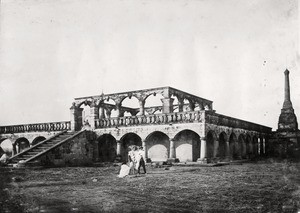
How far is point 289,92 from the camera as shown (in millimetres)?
35438

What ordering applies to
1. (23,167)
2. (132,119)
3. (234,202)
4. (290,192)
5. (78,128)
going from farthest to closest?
(78,128) < (132,119) < (23,167) < (290,192) < (234,202)

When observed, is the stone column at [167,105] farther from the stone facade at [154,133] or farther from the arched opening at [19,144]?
the arched opening at [19,144]

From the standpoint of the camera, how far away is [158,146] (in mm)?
24234

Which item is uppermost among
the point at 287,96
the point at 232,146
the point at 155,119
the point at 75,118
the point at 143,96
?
the point at 287,96

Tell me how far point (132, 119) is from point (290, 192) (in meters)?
14.9

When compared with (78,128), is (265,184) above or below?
below

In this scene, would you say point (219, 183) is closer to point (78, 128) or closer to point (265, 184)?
point (265, 184)

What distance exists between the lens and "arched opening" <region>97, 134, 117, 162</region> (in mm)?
26250

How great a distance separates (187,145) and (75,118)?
9.14 meters

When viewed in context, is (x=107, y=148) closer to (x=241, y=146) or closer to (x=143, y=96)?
(x=143, y=96)

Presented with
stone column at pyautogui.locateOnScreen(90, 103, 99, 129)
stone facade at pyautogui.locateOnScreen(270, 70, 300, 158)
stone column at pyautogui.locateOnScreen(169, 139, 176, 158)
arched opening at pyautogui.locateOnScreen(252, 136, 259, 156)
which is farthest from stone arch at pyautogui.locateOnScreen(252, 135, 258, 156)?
stone column at pyautogui.locateOnScreen(90, 103, 99, 129)

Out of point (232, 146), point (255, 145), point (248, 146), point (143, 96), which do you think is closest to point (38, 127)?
point (143, 96)

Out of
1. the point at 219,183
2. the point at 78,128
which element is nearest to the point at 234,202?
the point at 219,183

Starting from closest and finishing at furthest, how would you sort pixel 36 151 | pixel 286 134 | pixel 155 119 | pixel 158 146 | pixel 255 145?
pixel 36 151, pixel 155 119, pixel 158 146, pixel 255 145, pixel 286 134
